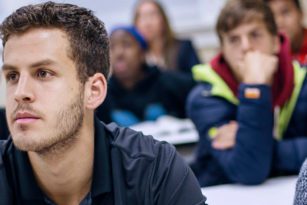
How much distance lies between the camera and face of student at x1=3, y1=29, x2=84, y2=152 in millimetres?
1225

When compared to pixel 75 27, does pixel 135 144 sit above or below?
below

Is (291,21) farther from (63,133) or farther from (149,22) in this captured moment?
(63,133)

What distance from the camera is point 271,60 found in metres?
1.97

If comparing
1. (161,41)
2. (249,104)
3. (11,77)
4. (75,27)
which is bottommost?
(249,104)

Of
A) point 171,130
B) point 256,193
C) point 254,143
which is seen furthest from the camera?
point 171,130

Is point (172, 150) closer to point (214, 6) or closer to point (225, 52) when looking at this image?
point (225, 52)

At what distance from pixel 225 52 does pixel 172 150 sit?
78cm

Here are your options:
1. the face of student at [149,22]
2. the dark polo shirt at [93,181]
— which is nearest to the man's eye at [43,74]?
the dark polo shirt at [93,181]

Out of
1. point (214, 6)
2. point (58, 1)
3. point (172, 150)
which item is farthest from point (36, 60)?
point (214, 6)

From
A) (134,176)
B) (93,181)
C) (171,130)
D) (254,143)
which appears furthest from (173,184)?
(171,130)

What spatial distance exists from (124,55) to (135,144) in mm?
1967

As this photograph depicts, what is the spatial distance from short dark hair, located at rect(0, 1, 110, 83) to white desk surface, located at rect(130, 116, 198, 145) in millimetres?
1168

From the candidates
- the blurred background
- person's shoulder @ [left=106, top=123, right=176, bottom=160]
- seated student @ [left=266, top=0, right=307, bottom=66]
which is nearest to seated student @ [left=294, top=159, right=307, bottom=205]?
person's shoulder @ [left=106, top=123, right=176, bottom=160]

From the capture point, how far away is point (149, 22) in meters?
3.98
